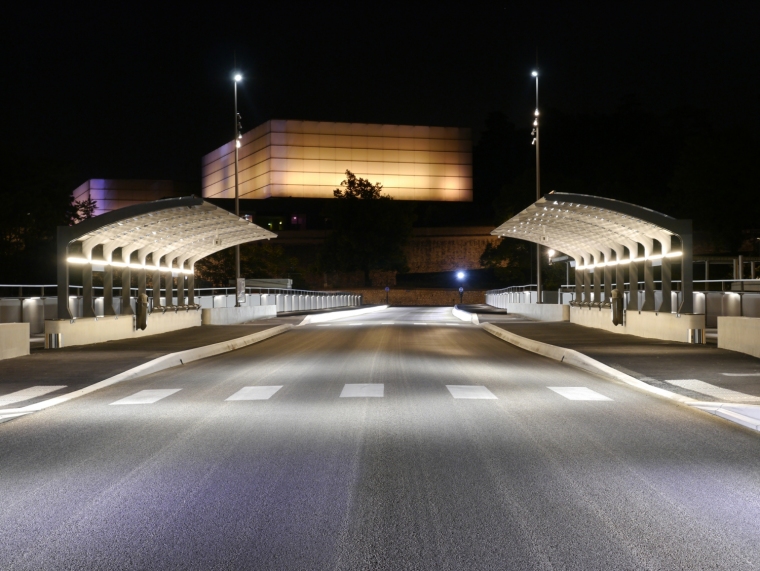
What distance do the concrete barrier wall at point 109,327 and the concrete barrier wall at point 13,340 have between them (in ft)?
8.10

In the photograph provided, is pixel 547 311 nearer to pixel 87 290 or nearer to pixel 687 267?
pixel 687 267

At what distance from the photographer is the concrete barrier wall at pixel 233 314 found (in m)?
41.5

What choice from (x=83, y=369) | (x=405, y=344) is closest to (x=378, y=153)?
(x=405, y=344)

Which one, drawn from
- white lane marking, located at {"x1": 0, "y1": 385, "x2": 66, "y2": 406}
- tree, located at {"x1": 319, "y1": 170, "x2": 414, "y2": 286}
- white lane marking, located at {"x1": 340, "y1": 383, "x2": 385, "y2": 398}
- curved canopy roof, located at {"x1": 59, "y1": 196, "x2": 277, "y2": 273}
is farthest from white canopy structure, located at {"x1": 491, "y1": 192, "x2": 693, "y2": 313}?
tree, located at {"x1": 319, "y1": 170, "x2": 414, "y2": 286}

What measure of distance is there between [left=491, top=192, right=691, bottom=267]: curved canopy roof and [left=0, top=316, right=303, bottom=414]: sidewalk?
452 inches

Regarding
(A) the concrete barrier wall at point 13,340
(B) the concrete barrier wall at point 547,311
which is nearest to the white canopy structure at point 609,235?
(B) the concrete barrier wall at point 547,311

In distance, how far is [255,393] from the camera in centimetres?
1526

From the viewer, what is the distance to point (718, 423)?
38.4ft

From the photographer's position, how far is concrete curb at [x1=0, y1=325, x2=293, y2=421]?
13703mm

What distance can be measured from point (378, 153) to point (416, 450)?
115599 mm

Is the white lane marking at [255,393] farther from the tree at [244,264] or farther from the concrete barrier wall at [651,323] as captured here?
the tree at [244,264]

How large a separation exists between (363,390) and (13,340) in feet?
36.2

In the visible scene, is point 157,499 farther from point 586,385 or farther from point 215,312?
point 215,312

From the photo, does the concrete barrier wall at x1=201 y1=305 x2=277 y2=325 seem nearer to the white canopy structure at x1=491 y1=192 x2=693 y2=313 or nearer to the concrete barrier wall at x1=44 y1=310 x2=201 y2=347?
the concrete barrier wall at x1=44 y1=310 x2=201 y2=347
